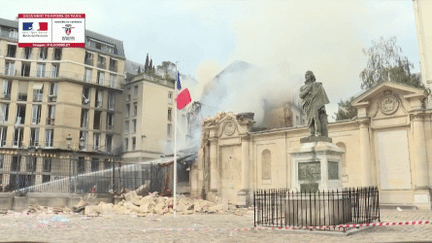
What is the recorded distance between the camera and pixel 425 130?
59.9 ft

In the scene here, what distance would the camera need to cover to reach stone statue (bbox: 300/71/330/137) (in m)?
11.8

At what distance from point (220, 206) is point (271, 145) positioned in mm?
5612

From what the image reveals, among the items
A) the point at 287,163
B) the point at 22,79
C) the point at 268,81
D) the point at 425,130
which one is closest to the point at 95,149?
the point at 22,79

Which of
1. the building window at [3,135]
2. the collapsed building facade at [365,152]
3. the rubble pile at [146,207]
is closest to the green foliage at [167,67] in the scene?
the building window at [3,135]

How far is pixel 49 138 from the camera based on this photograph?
4803 centimetres

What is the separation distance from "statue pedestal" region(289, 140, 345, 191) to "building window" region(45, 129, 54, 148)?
1709 inches

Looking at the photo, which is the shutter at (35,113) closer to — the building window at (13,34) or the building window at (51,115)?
the building window at (51,115)

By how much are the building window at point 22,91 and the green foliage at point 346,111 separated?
132 feet

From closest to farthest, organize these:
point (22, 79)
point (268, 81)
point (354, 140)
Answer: point (354, 140)
point (268, 81)
point (22, 79)

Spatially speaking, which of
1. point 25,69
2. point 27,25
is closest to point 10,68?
point 25,69

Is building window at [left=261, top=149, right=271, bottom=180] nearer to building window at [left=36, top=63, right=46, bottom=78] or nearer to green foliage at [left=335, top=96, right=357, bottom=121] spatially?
green foliage at [left=335, top=96, right=357, bottom=121]

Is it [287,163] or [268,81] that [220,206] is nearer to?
[287,163]

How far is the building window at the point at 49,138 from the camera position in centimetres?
4775

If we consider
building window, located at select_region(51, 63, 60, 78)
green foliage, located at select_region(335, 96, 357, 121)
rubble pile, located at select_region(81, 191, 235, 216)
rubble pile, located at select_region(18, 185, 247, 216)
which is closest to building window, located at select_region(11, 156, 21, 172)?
Answer: rubble pile, located at select_region(18, 185, 247, 216)
